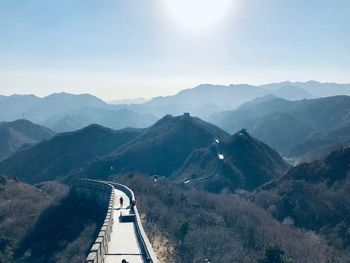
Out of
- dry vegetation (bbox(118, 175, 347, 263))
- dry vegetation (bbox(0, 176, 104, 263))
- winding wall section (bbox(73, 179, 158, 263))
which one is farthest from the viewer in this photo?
dry vegetation (bbox(0, 176, 104, 263))

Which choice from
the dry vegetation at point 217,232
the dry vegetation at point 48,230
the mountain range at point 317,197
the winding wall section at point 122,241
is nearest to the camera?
the winding wall section at point 122,241

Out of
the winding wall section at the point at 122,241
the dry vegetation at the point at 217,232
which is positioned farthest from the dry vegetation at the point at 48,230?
the winding wall section at the point at 122,241

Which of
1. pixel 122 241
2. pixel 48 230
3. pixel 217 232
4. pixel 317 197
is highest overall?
pixel 122 241

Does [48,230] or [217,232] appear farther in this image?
[48,230]

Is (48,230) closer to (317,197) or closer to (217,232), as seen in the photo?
(217,232)

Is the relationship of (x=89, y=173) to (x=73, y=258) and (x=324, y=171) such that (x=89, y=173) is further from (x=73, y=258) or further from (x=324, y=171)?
(x=73, y=258)

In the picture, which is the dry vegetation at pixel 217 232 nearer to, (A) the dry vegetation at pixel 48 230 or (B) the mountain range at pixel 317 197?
(B) the mountain range at pixel 317 197

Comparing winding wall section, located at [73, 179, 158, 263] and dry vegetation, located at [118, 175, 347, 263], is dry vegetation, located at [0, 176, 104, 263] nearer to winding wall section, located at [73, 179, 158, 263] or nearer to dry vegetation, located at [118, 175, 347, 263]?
dry vegetation, located at [118, 175, 347, 263]

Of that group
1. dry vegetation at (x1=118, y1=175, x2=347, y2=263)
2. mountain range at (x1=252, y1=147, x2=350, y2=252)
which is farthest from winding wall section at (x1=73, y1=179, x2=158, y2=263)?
mountain range at (x1=252, y1=147, x2=350, y2=252)

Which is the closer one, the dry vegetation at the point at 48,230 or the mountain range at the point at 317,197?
the dry vegetation at the point at 48,230

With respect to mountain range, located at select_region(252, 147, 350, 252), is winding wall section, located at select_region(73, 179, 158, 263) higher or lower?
higher

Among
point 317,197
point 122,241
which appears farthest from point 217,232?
point 317,197

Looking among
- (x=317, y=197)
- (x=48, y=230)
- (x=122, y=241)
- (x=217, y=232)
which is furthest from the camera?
(x=317, y=197)
